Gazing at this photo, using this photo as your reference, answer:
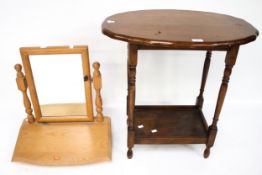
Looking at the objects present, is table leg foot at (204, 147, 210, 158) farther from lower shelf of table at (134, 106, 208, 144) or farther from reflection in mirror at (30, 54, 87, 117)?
reflection in mirror at (30, 54, 87, 117)

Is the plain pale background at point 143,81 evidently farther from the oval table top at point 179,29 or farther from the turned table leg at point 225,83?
the oval table top at point 179,29

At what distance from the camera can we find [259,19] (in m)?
1.61

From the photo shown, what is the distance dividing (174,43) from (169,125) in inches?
28.5

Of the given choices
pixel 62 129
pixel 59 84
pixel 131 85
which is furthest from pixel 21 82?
pixel 131 85

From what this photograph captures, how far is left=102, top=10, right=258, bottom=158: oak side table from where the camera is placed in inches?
38.4

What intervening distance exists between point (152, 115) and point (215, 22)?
743 millimetres

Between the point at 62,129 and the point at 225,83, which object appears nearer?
the point at 225,83

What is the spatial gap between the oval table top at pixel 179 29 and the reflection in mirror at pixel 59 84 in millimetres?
432

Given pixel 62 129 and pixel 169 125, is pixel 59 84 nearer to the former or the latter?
pixel 62 129

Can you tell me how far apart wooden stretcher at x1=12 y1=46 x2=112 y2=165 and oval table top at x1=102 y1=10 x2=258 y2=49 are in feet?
1.19

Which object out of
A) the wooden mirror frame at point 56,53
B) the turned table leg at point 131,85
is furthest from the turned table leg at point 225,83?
the wooden mirror frame at point 56,53

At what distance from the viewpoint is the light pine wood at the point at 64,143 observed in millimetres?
1424

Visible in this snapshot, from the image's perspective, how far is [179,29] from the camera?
1.07 meters

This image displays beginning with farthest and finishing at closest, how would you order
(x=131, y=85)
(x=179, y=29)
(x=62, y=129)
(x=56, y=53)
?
(x=62, y=129), (x=56, y=53), (x=131, y=85), (x=179, y=29)
